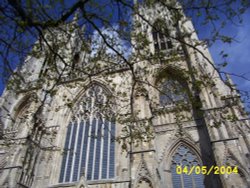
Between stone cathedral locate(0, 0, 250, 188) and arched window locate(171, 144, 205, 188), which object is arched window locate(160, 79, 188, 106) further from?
arched window locate(171, 144, 205, 188)

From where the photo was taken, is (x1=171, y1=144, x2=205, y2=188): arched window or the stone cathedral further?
(x1=171, y1=144, x2=205, y2=188): arched window

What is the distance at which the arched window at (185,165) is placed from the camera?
9.89 metres

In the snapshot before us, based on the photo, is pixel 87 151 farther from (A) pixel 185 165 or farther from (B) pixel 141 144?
(A) pixel 185 165

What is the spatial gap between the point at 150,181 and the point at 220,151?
3.14 meters

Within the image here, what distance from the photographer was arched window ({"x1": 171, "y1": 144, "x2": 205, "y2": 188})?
989cm

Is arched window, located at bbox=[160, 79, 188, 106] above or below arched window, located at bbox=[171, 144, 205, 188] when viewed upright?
above

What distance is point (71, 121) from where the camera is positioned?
1462cm
